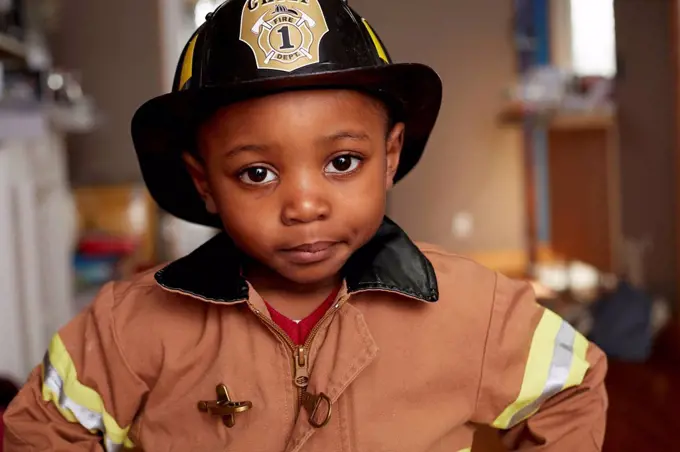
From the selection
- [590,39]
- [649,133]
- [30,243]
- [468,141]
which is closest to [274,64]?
[30,243]

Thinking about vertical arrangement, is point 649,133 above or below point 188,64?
below

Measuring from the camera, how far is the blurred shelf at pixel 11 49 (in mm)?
1973

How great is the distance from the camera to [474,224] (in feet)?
13.1

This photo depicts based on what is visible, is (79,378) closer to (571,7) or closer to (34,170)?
(34,170)

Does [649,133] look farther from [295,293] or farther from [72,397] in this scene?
[72,397]

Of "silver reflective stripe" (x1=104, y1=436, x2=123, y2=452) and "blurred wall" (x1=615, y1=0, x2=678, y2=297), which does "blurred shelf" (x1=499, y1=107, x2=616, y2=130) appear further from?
"silver reflective stripe" (x1=104, y1=436, x2=123, y2=452)

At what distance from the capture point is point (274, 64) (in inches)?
26.0

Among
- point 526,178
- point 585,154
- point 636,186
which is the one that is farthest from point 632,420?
point 526,178

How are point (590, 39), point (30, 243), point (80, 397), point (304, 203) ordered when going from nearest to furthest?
point (304, 203)
point (80, 397)
point (30, 243)
point (590, 39)

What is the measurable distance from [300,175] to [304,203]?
0.03 m

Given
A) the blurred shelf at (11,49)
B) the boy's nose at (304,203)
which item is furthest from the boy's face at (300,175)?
the blurred shelf at (11,49)

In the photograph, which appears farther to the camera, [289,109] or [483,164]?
[483,164]

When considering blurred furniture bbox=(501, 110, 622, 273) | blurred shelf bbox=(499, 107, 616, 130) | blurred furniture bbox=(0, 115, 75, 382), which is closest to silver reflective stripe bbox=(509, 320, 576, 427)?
blurred furniture bbox=(0, 115, 75, 382)

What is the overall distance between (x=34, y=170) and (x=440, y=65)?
2357 mm
